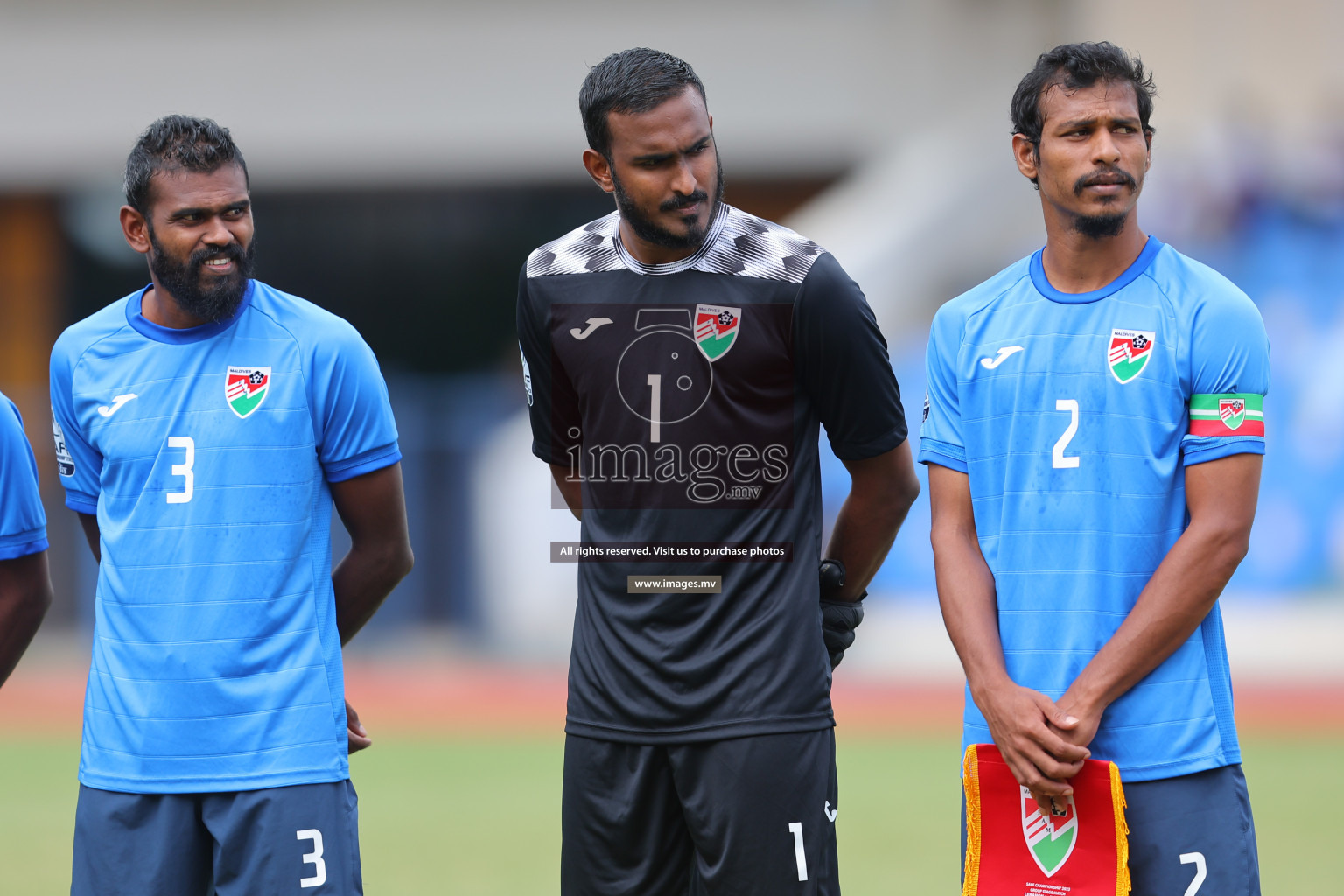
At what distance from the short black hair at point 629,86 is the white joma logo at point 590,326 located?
0.38 meters

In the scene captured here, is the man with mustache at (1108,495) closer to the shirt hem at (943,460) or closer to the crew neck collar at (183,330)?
the shirt hem at (943,460)

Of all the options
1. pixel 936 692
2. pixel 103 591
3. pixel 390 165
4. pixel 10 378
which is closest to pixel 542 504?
pixel 936 692

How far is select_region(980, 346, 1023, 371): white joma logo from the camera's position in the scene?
11.7 feet

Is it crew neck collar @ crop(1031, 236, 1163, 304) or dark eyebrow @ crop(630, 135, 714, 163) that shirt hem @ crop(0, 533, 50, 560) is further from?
crew neck collar @ crop(1031, 236, 1163, 304)

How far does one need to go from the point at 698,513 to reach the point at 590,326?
0.54 meters

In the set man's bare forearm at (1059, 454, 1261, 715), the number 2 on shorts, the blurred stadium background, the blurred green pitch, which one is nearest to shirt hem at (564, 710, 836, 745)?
the number 2 on shorts

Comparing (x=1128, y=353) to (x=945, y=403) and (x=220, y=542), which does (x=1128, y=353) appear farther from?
(x=220, y=542)

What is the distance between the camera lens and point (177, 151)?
390 centimetres

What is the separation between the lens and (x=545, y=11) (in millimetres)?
18578

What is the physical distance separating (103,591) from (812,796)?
5.63 feet

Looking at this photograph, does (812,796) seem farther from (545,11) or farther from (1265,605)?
(545,11)

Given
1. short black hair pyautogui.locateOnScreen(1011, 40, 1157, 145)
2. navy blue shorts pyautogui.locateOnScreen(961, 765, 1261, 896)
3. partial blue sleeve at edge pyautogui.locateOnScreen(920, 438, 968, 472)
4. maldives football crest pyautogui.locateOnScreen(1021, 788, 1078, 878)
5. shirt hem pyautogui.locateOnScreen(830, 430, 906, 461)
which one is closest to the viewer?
navy blue shorts pyautogui.locateOnScreen(961, 765, 1261, 896)

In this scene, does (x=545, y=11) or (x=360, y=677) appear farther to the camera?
(x=545, y=11)

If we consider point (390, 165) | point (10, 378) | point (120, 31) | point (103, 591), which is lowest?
point (103, 591)
